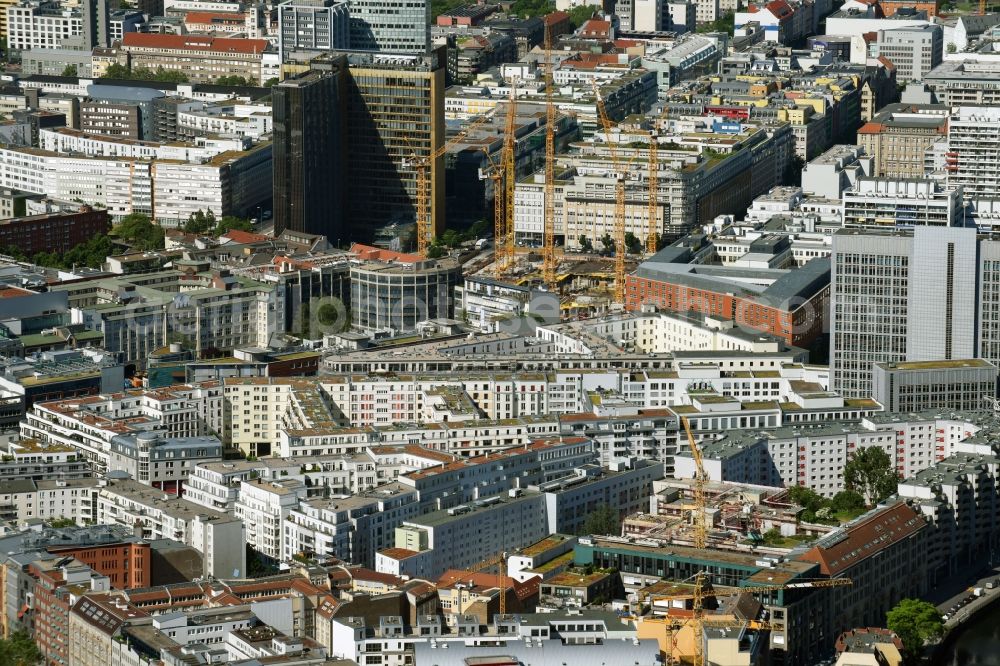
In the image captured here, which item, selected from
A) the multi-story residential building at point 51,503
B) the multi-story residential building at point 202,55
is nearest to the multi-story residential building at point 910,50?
the multi-story residential building at point 202,55

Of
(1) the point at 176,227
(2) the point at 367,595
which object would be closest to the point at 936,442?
(2) the point at 367,595

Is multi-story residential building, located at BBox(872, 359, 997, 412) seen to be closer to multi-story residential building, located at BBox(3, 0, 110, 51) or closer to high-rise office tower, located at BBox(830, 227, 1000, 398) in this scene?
high-rise office tower, located at BBox(830, 227, 1000, 398)

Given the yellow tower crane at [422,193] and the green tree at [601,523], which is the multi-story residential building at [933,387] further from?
the yellow tower crane at [422,193]

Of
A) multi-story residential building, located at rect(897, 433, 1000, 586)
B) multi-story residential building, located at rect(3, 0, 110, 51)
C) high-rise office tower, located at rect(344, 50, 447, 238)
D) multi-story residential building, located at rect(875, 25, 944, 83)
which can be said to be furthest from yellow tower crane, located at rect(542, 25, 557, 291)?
multi-story residential building, located at rect(3, 0, 110, 51)

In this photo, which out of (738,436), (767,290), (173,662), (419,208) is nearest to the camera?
(173,662)

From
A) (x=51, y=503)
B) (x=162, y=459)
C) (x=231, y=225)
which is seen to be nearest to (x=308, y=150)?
(x=231, y=225)

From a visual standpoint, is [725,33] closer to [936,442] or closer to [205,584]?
[936,442]
